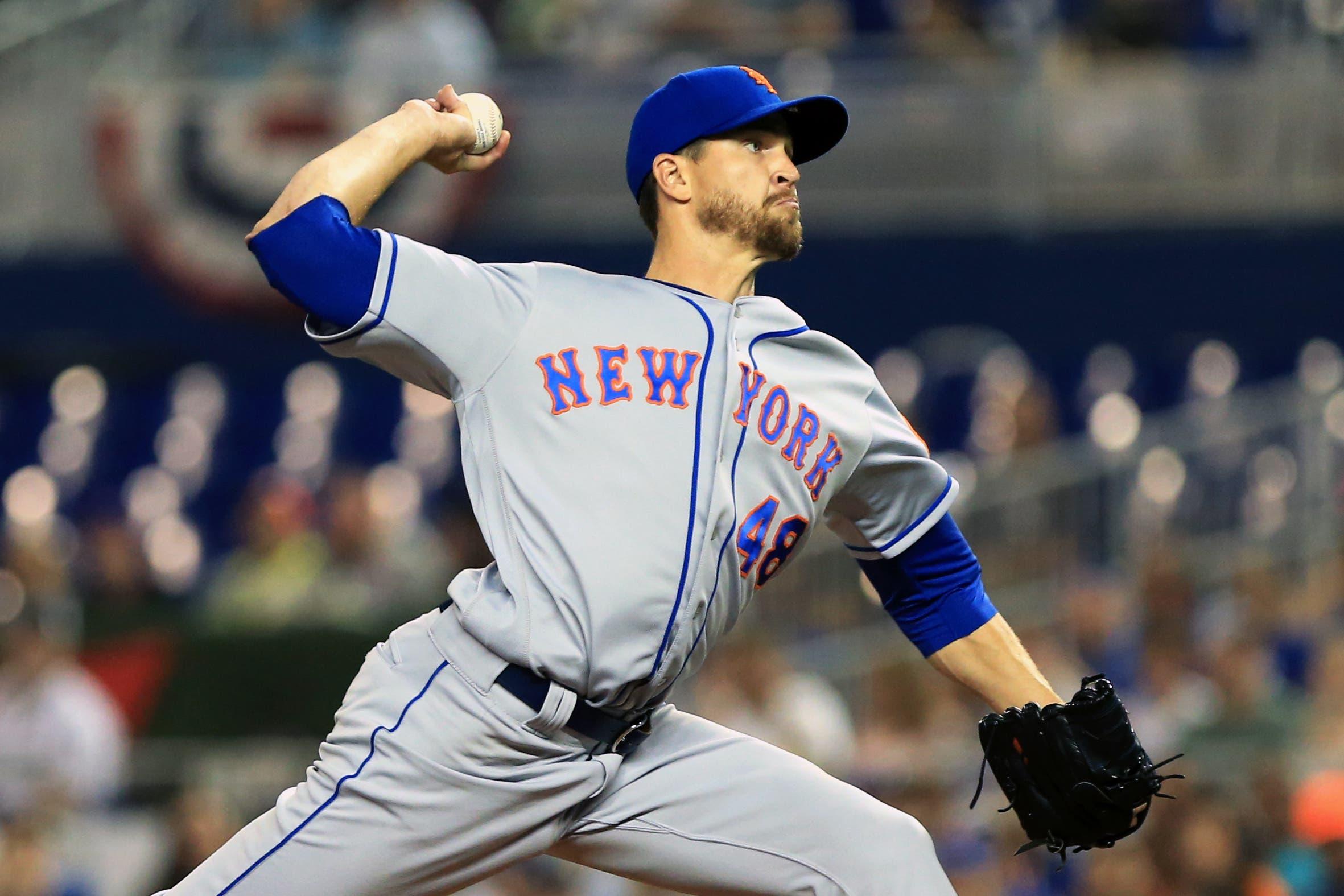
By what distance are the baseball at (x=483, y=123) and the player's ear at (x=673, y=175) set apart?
0.27 metres

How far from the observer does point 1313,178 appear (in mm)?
10320

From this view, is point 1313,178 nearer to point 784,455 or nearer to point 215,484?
point 215,484

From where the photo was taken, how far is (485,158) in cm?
332

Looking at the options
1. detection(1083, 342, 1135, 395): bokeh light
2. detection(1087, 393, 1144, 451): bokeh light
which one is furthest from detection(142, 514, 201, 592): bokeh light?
detection(1083, 342, 1135, 395): bokeh light

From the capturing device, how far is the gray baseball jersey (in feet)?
10.1

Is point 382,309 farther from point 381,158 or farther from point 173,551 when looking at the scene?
point 173,551

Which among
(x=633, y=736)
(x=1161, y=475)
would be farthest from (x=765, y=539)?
(x=1161, y=475)

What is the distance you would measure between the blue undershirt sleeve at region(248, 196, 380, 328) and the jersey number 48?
0.68 meters

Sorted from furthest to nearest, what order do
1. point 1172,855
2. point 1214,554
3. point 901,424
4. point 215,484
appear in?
1. point 215,484
2. point 1214,554
3. point 1172,855
4. point 901,424

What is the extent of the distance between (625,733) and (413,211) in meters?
7.84

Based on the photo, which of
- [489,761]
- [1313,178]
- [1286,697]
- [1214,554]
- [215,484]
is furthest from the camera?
[215,484]

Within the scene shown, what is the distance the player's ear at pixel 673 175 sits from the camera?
3338mm

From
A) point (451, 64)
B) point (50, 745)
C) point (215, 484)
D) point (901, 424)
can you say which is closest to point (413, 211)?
point (451, 64)

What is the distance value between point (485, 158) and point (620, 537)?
2.24ft
